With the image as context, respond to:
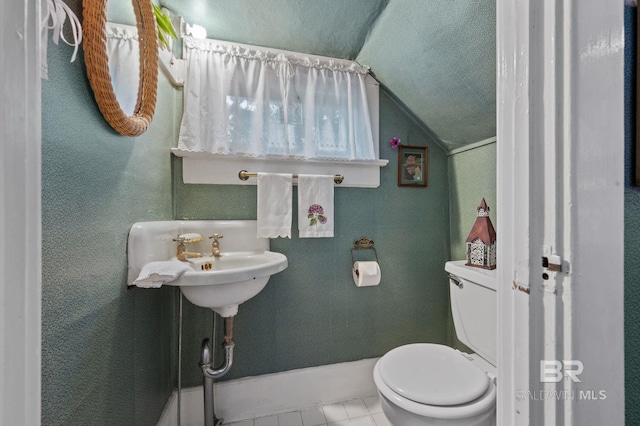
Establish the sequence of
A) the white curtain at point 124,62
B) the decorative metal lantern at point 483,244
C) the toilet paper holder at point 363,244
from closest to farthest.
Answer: the white curtain at point 124,62 < the decorative metal lantern at point 483,244 < the toilet paper holder at point 363,244

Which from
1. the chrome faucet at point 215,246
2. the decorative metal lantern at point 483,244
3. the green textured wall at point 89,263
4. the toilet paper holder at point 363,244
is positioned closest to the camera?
the green textured wall at point 89,263

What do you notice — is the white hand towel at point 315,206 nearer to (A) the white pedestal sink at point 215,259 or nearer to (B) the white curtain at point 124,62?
(A) the white pedestal sink at point 215,259

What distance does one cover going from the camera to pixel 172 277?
865 millimetres

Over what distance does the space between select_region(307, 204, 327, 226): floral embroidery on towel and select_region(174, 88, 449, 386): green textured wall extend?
122mm

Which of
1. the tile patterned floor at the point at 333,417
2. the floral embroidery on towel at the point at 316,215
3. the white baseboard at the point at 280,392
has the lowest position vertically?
the tile patterned floor at the point at 333,417

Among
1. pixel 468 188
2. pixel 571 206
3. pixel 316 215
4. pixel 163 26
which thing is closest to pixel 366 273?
pixel 316 215

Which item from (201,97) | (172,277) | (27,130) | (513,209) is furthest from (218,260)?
(513,209)

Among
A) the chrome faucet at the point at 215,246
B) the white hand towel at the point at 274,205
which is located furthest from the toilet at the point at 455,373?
the chrome faucet at the point at 215,246

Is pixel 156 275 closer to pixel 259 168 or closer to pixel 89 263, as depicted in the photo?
pixel 89 263

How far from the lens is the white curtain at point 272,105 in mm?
1319

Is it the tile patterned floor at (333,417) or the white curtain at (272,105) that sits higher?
the white curtain at (272,105)

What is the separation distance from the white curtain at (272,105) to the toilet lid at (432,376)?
104 cm

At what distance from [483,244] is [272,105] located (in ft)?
4.22

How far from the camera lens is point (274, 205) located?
1.39m
